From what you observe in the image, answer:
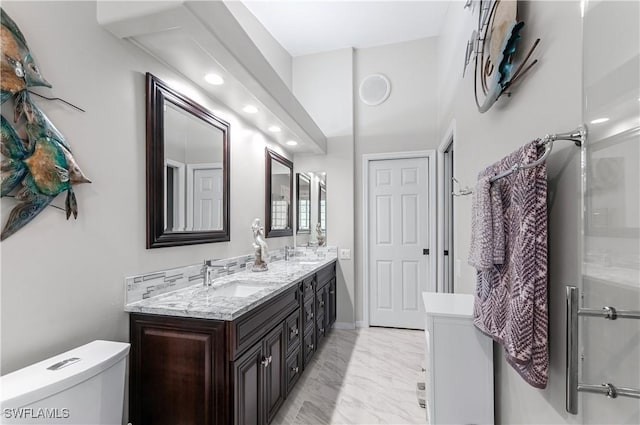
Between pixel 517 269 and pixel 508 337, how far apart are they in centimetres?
25

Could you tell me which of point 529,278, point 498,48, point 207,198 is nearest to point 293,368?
point 207,198

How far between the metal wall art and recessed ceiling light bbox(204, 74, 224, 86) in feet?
5.19

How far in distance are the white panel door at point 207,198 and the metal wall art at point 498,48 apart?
1874 mm

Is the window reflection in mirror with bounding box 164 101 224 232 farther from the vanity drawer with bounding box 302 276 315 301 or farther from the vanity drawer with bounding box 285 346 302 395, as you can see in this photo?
the vanity drawer with bounding box 285 346 302 395

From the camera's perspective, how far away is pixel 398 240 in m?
3.78

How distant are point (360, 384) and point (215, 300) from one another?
1.54m

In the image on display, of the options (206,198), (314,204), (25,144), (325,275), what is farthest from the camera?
(314,204)

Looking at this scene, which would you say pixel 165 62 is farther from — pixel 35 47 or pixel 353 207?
pixel 353 207

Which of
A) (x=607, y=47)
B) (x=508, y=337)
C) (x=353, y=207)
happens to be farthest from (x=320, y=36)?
(x=508, y=337)

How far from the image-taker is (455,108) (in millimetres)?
2607

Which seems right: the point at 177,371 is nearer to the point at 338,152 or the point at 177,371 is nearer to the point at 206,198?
the point at 206,198

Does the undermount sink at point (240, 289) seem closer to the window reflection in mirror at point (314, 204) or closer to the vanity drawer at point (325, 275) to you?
the vanity drawer at point (325, 275)

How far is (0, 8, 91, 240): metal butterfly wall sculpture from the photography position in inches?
41.8

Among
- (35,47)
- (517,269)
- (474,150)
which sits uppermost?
(35,47)
